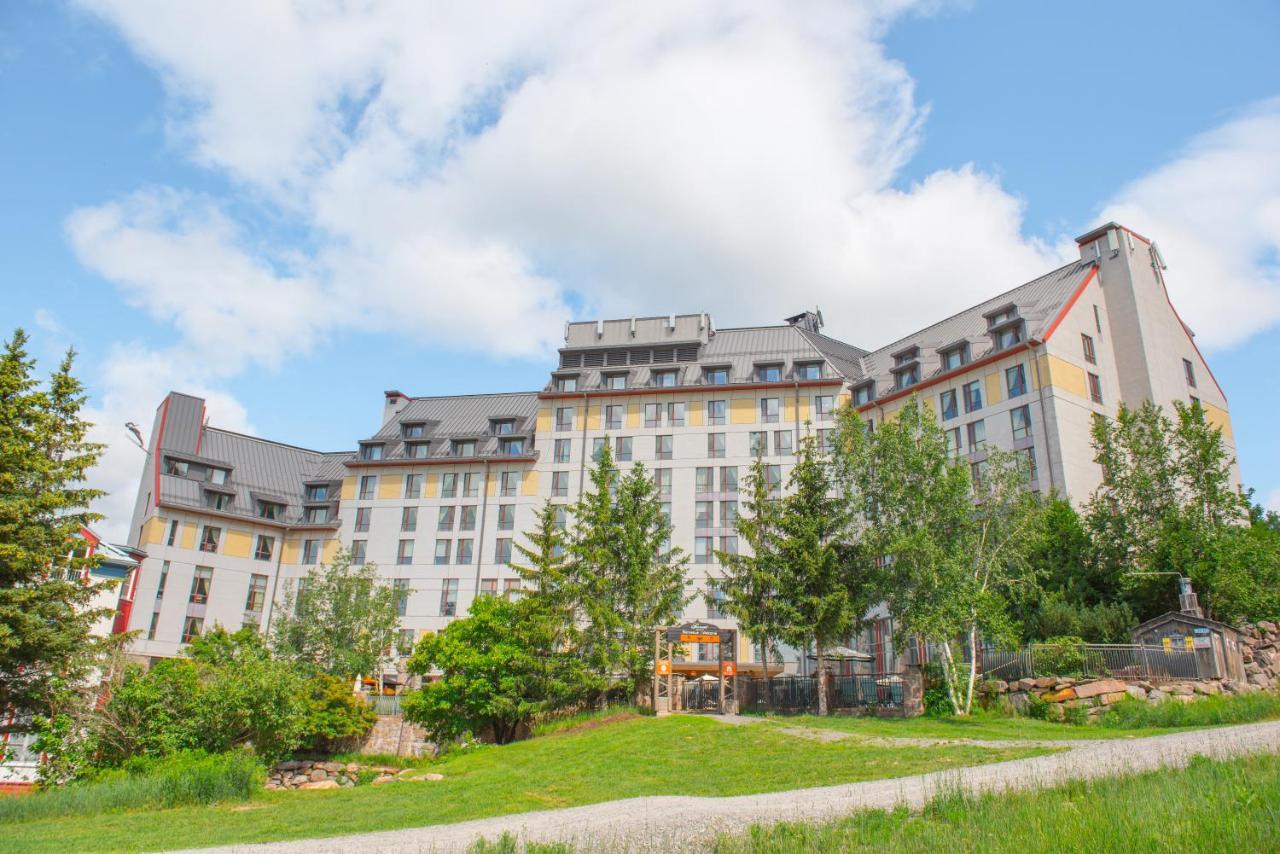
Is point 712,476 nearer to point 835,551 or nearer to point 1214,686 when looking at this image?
point 835,551

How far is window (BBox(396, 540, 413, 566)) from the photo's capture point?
62.3m

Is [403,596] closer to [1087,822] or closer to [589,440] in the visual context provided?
[589,440]

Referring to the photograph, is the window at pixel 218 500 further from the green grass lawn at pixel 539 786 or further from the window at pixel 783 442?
the green grass lawn at pixel 539 786

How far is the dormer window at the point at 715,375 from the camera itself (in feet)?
202

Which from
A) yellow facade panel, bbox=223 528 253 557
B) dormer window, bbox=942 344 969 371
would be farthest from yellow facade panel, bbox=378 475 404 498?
dormer window, bbox=942 344 969 371

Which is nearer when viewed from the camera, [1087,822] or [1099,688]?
[1087,822]

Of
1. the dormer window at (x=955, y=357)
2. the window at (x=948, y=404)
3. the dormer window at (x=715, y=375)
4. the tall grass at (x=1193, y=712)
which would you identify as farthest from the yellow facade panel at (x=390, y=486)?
the tall grass at (x=1193, y=712)

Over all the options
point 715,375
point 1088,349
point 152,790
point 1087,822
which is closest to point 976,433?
point 1088,349

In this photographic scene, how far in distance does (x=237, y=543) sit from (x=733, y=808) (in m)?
58.9

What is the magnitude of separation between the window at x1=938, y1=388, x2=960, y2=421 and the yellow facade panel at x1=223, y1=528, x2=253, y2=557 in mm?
48050

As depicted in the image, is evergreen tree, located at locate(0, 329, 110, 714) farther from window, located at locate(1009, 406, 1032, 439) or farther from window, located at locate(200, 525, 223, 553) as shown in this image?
window, located at locate(1009, 406, 1032, 439)

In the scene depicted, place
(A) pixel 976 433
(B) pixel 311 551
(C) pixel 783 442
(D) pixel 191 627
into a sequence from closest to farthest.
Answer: (A) pixel 976 433
(C) pixel 783 442
(D) pixel 191 627
(B) pixel 311 551

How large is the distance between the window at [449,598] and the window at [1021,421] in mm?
36335

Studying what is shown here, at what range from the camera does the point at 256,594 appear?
2510 inches
